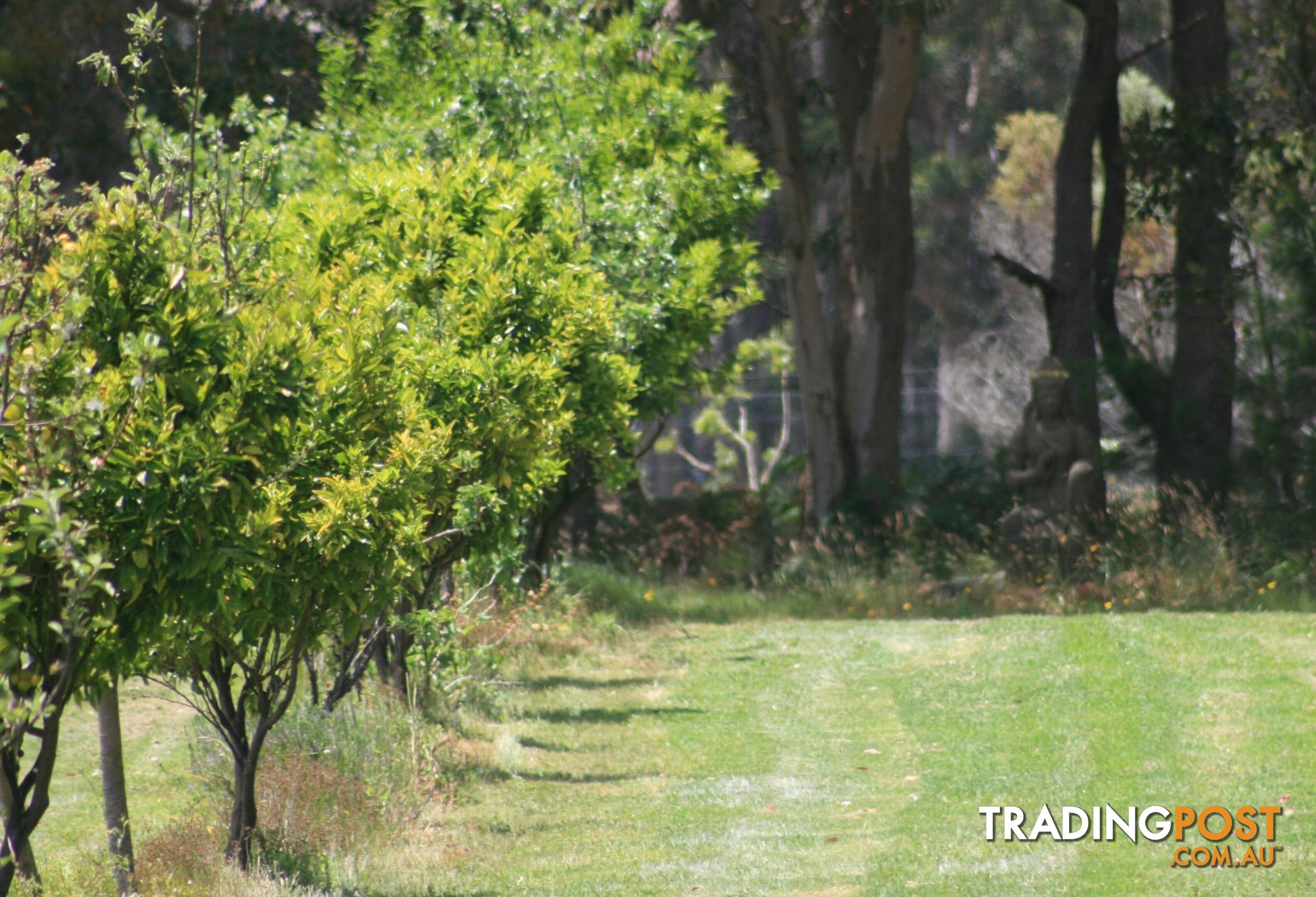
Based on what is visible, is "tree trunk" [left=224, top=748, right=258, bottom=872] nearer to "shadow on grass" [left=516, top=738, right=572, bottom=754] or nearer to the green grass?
the green grass

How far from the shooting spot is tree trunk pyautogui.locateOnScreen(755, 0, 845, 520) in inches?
758

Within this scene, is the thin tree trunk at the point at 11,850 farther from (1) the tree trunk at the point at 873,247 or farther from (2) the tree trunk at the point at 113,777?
(1) the tree trunk at the point at 873,247

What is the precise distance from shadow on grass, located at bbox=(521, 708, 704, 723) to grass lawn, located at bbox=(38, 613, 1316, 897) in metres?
0.03

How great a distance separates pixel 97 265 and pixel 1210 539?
13363mm

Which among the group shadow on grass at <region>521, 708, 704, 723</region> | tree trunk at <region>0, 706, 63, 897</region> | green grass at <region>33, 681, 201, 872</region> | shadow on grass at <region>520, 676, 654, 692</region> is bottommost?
green grass at <region>33, 681, 201, 872</region>

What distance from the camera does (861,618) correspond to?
16188 mm

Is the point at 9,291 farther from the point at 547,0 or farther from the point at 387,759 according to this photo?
the point at 547,0

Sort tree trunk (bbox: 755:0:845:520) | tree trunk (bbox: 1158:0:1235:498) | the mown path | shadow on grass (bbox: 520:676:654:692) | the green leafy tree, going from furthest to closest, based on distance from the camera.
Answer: tree trunk (bbox: 755:0:845:520), tree trunk (bbox: 1158:0:1235:498), shadow on grass (bbox: 520:676:654:692), the green leafy tree, the mown path

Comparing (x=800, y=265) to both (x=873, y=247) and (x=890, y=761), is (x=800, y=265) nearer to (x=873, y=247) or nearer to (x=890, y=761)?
(x=873, y=247)

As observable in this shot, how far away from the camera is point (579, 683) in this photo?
12.6 m

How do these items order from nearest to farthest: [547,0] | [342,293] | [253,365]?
[253,365], [342,293], [547,0]

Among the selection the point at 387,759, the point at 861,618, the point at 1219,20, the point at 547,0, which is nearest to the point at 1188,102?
the point at 1219,20

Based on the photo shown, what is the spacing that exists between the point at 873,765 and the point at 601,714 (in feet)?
8.94

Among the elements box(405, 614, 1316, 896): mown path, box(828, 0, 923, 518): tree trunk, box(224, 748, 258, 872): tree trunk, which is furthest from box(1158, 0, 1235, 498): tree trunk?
box(224, 748, 258, 872): tree trunk
